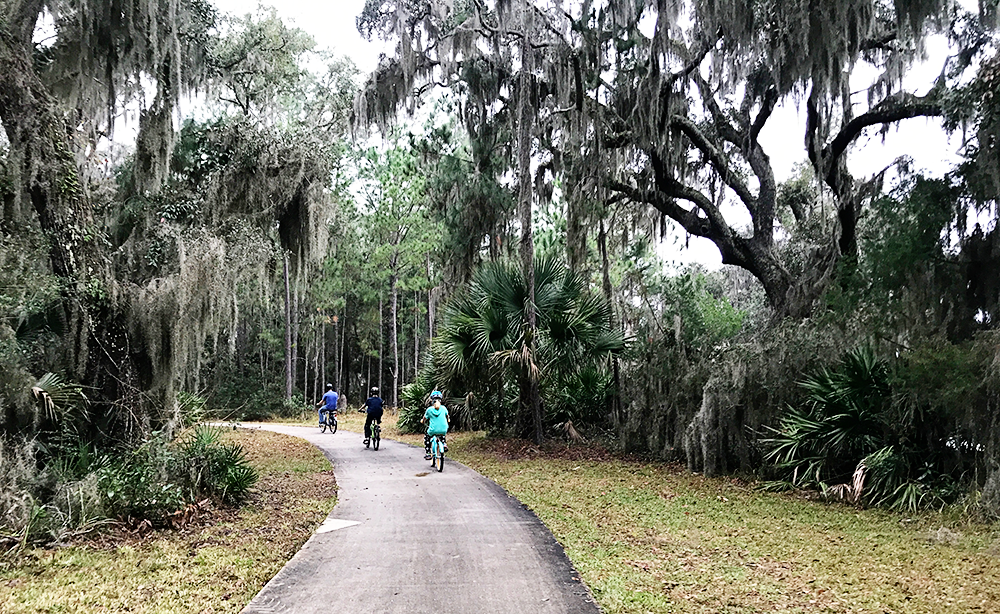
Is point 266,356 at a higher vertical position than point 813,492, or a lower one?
higher

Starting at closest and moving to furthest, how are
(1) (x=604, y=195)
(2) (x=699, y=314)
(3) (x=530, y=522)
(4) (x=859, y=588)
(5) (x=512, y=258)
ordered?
1. (4) (x=859, y=588)
2. (3) (x=530, y=522)
3. (2) (x=699, y=314)
4. (1) (x=604, y=195)
5. (5) (x=512, y=258)

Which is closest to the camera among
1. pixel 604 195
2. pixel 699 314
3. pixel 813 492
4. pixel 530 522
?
pixel 530 522

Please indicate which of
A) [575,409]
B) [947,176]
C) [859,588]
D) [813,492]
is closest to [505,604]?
[859,588]

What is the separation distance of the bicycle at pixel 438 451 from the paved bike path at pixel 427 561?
1.89 m

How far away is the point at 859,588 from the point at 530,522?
10.7 feet

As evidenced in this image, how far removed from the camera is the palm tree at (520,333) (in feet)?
45.6

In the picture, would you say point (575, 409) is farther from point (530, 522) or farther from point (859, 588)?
point (859, 588)

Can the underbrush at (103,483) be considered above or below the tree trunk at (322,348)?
below

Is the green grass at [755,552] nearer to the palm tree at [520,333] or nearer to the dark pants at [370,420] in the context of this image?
the palm tree at [520,333]

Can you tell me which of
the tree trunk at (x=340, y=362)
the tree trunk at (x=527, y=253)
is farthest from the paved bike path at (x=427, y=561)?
the tree trunk at (x=340, y=362)

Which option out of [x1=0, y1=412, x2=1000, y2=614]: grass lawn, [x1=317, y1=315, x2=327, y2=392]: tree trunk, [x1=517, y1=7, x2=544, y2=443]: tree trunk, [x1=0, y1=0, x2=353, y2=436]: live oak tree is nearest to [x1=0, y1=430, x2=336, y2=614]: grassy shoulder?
[x1=0, y1=412, x2=1000, y2=614]: grass lawn

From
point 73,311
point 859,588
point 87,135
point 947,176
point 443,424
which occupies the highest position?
point 87,135

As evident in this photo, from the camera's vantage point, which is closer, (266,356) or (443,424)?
(443,424)

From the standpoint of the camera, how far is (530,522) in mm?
7383
